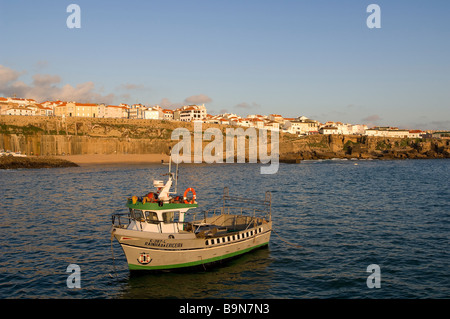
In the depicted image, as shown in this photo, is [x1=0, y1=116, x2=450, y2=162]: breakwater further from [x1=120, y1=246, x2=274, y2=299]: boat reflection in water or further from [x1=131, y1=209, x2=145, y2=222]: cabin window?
[x1=120, y1=246, x2=274, y2=299]: boat reflection in water

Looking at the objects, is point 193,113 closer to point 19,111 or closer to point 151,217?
point 19,111

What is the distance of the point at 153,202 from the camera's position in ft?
69.5

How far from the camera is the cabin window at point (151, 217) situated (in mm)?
21250

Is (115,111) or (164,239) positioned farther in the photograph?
(115,111)

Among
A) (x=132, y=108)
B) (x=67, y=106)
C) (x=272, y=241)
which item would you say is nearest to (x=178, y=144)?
(x=67, y=106)

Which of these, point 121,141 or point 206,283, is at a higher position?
point 121,141

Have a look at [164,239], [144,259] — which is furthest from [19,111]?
[164,239]

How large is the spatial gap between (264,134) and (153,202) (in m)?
143

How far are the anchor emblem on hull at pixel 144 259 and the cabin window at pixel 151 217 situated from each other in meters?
1.88

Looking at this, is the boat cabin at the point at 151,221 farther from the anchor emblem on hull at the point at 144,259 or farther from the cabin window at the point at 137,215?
the anchor emblem on hull at the point at 144,259

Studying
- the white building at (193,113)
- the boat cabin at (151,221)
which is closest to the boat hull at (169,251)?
the boat cabin at (151,221)

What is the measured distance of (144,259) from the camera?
20.4 meters

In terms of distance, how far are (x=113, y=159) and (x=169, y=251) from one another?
93050 millimetres
